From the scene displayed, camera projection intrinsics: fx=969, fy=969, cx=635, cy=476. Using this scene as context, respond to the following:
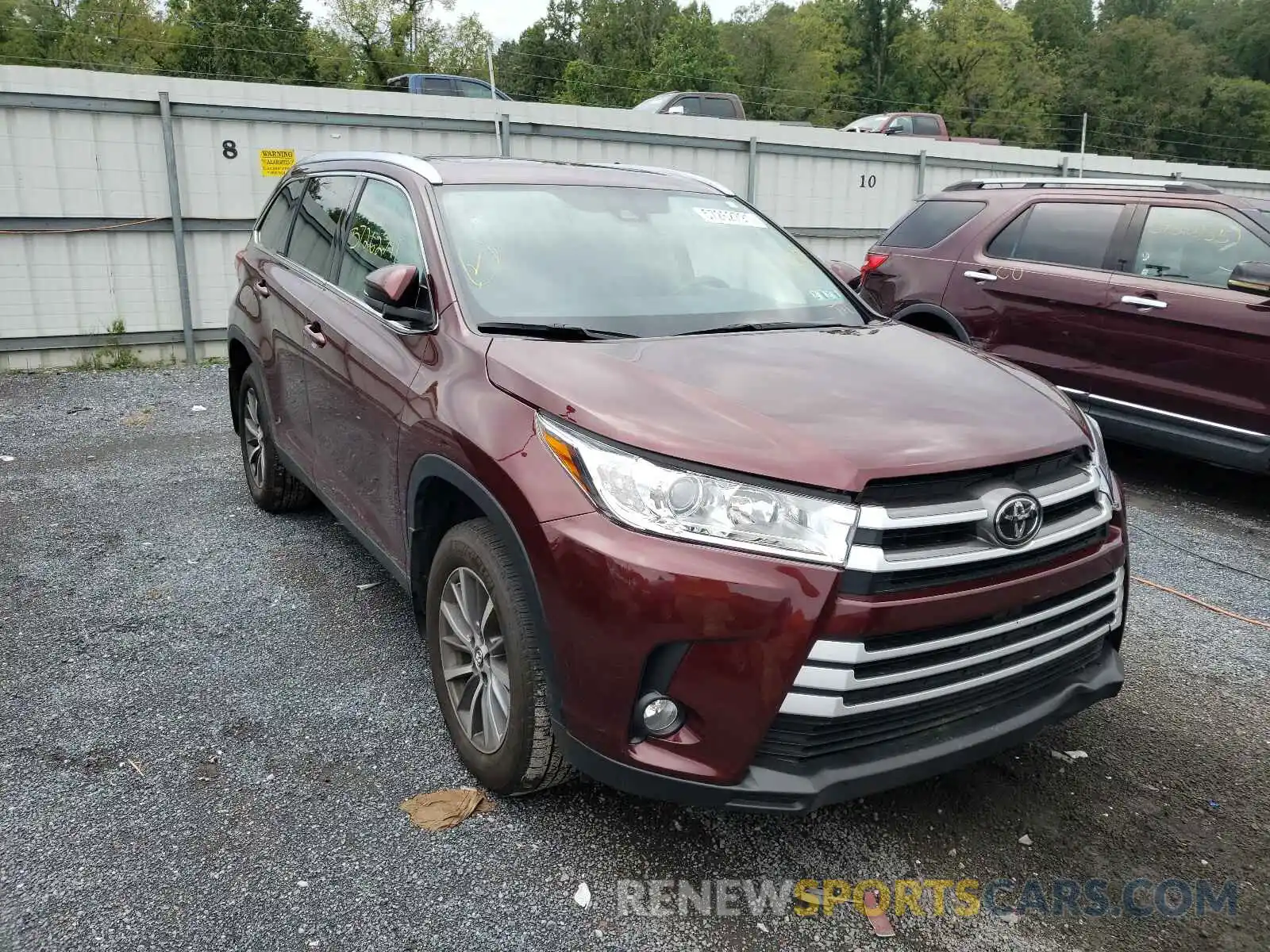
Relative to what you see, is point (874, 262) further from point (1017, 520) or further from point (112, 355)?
point (112, 355)

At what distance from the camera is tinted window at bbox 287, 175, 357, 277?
4.15m

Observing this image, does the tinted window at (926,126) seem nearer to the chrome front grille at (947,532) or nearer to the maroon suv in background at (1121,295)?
the maroon suv in background at (1121,295)

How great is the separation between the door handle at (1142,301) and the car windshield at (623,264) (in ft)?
10.1

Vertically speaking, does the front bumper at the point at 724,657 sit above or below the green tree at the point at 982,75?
below

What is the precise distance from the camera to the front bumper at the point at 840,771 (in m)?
2.22

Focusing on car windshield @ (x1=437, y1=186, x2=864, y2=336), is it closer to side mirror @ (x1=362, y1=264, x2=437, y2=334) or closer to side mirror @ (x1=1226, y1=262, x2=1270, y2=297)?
side mirror @ (x1=362, y1=264, x2=437, y2=334)

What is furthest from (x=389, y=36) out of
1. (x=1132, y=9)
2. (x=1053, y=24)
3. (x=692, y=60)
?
(x=1132, y=9)

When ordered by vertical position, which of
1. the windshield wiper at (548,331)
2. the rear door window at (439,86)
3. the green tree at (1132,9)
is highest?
the green tree at (1132,9)

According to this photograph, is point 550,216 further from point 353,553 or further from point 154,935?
point 154,935

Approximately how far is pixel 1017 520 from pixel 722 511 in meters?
0.72

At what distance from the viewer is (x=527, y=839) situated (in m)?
2.66

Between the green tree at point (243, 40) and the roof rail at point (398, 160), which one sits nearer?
the roof rail at point (398, 160)

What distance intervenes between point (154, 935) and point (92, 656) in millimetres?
1716

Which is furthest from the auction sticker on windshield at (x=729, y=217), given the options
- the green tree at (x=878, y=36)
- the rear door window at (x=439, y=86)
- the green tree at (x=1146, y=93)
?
the green tree at (x=878, y=36)
